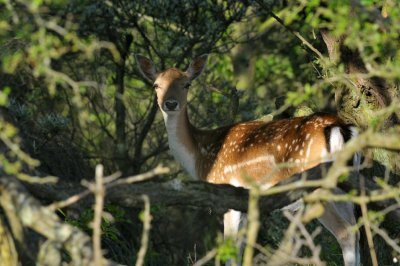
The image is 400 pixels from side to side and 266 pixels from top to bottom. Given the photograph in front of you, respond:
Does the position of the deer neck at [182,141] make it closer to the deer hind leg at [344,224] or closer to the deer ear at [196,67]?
the deer ear at [196,67]

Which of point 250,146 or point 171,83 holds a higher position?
point 171,83

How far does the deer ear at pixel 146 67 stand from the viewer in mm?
9312

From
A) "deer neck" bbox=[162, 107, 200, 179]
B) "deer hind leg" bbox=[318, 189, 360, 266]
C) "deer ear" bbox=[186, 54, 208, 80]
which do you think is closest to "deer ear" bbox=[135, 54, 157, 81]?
"deer ear" bbox=[186, 54, 208, 80]

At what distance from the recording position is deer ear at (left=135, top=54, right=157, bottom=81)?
30.6 feet

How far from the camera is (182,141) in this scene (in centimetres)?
884

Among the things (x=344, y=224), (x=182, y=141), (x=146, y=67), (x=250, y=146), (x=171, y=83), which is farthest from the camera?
(x=146, y=67)

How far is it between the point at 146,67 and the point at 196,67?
19.5 inches

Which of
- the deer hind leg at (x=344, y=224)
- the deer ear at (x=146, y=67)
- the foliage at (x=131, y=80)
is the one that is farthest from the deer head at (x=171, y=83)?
the deer hind leg at (x=344, y=224)

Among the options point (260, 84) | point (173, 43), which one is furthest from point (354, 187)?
point (260, 84)

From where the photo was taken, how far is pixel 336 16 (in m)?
4.64

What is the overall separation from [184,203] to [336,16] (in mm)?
1376

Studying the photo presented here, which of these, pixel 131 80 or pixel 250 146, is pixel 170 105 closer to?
pixel 250 146

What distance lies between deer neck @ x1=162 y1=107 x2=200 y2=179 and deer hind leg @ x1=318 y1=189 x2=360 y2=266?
1606 mm

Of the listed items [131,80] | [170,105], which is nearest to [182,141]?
[170,105]
